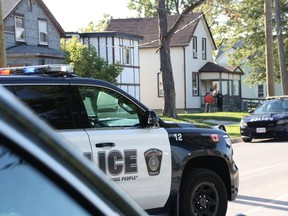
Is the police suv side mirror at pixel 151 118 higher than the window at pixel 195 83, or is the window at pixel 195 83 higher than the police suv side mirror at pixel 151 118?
the window at pixel 195 83

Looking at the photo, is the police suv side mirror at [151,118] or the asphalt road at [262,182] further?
the asphalt road at [262,182]

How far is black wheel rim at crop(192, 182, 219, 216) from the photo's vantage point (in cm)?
593

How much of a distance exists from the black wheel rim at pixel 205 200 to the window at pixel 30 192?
4878mm

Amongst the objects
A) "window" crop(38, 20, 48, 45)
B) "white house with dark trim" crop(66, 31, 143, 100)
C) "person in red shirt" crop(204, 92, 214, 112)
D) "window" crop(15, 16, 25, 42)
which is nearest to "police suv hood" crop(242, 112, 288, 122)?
"window" crop(15, 16, 25, 42)

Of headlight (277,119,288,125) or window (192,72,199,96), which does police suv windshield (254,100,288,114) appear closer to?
headlight (277,119,288,125)

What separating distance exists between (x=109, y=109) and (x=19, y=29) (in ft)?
83.5

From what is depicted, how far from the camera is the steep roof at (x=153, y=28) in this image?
41.0 metres

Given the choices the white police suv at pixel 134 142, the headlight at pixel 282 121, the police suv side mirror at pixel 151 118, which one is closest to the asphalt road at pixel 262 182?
the white police suv at pixel 134 142

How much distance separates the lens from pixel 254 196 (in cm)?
812

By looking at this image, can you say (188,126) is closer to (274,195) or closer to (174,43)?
(274,195)

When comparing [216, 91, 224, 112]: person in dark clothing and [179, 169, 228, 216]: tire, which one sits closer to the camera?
[179, 169, 228, 216]: tire

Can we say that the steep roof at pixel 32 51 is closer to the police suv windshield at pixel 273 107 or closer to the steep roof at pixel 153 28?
the steep roof at pixel 153 28

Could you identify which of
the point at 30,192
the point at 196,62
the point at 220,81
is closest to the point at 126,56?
the point at 196,62

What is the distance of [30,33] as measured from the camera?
1190 inches
